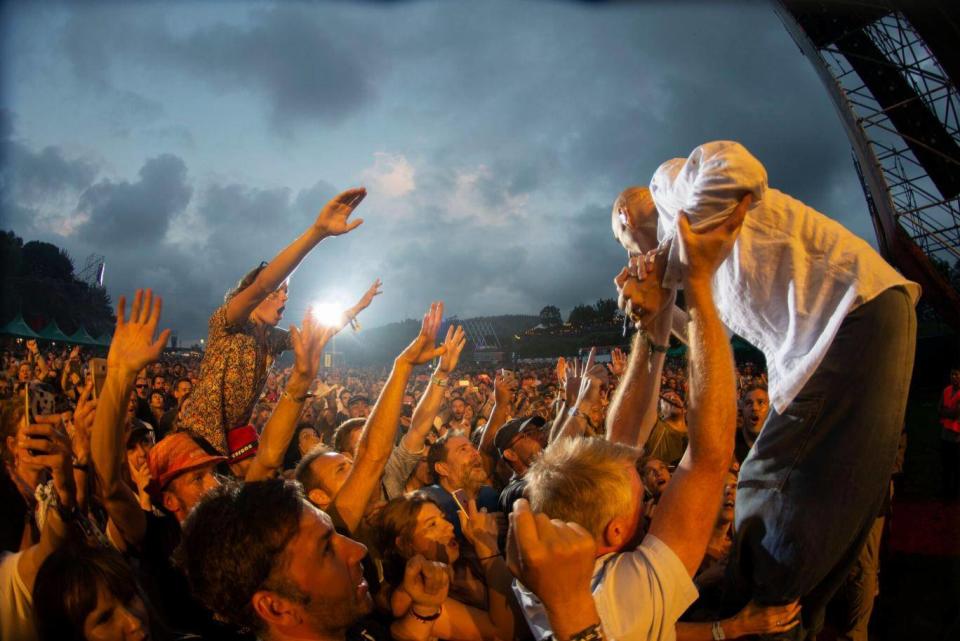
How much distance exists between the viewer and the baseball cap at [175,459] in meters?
2.69

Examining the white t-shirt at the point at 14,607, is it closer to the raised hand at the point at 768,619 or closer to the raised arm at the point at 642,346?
the raised arm at the point at 642,346

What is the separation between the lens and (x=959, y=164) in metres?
11.8

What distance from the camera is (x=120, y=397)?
2217 millimetres

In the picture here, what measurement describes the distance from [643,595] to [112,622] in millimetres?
1627

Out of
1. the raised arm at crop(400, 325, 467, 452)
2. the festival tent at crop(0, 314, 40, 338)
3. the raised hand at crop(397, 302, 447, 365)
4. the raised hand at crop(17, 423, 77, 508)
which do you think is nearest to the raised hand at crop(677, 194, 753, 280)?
the raised hand at crop(397, 302, 447, 365)

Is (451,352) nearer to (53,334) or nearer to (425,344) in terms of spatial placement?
(425,344)

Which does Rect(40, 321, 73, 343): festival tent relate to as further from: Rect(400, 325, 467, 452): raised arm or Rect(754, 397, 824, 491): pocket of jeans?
Rect(754, 397, 824, 491): pocket of jeans

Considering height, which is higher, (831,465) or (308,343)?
(308,343)

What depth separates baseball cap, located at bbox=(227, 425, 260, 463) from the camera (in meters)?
3.47

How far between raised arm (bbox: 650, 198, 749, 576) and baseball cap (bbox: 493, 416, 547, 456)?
3.17 m

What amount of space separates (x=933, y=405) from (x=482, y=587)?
2119 centimetres

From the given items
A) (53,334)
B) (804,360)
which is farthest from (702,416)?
(53,334)

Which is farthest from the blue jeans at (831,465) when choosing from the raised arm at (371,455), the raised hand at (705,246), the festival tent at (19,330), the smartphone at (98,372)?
the festival tent at (19,330)

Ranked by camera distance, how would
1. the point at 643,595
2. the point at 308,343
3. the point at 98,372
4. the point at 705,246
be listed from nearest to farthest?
the point at 643,595 < the point at 705,246 < the point at 98,372 < the point at 308,343
